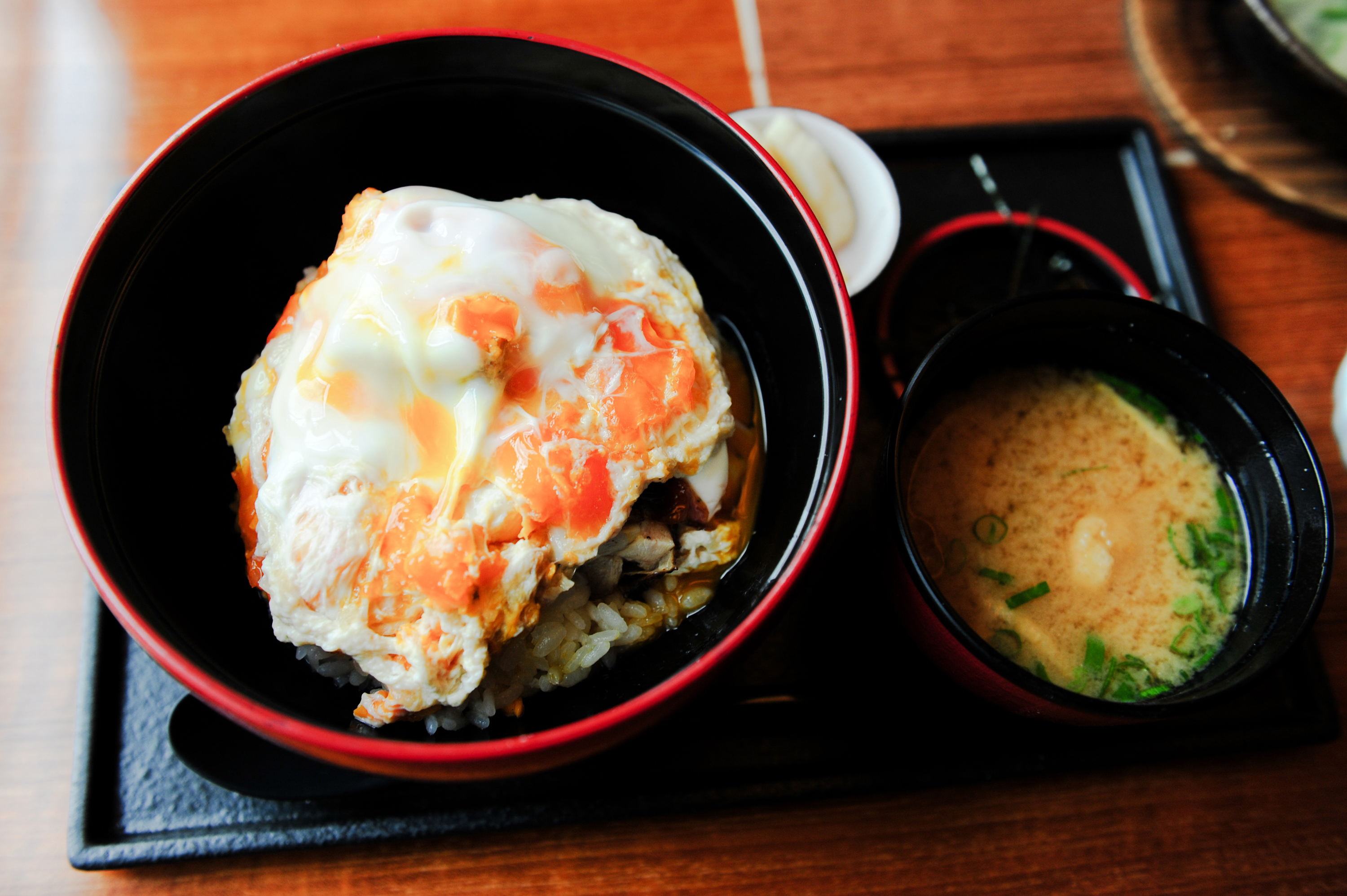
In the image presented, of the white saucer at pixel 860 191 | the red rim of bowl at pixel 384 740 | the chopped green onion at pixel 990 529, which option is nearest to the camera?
the red rim of bowl at pixel 384 740

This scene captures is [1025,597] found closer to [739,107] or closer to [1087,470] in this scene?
[1087,470]

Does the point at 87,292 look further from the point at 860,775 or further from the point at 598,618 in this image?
the point at 860,775

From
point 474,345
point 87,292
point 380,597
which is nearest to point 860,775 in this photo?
point 380,597

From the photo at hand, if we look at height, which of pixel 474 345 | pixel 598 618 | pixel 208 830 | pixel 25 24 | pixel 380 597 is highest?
pixel 25 24

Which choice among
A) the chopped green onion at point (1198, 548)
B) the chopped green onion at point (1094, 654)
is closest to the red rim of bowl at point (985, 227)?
the chopped green onion at point (1198, 548)

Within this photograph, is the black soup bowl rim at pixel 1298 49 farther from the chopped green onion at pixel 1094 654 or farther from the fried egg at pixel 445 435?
the fried egg at pixel 445 435

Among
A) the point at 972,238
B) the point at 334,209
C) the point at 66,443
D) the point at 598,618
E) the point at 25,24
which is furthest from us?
the point at 25,24
